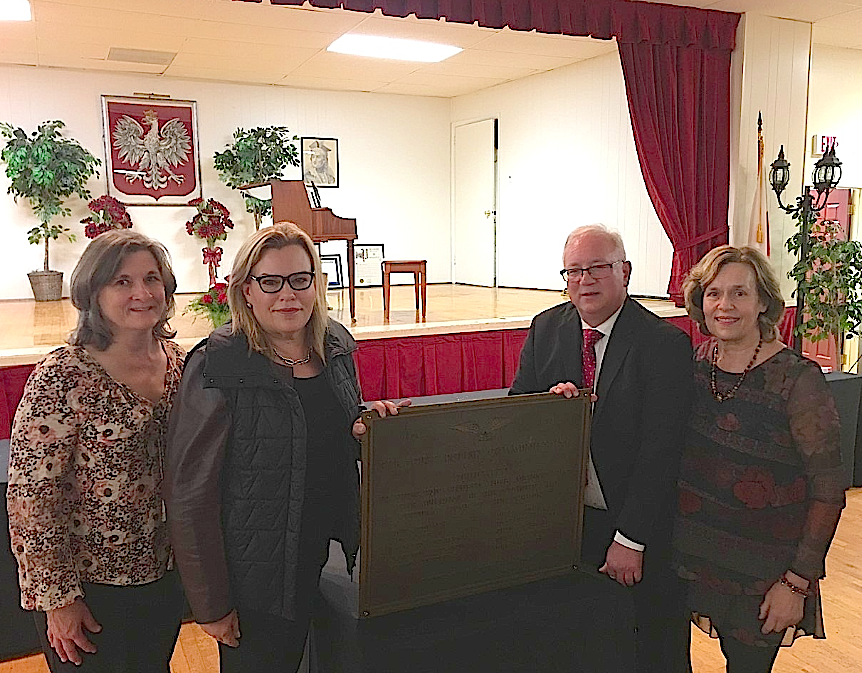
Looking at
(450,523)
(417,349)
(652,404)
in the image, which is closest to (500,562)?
(450,523)

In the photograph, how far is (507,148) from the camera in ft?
32.2

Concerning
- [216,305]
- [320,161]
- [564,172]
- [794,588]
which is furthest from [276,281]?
[320,161]

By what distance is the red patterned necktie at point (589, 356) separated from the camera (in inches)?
77.4

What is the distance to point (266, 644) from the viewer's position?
166cm

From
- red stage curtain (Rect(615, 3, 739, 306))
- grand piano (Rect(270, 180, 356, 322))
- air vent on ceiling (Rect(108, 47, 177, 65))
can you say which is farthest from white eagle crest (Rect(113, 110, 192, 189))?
red stage curtain (Rect(615, 3, 739, 306))

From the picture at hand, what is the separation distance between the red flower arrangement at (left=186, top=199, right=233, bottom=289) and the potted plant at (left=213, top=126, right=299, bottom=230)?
39 cm

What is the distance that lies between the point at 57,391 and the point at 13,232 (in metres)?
8.25

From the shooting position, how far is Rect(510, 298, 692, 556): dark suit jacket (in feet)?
6.02

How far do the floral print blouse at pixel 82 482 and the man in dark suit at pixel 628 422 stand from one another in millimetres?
974

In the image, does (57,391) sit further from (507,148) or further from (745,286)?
(507,148)

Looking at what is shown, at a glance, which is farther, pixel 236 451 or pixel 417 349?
pixel 417 349

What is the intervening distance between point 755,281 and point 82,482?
5.57ft

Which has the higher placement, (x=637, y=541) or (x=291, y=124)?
(x=291, y=124)

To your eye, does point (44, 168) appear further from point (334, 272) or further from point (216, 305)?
point (216, 305)
